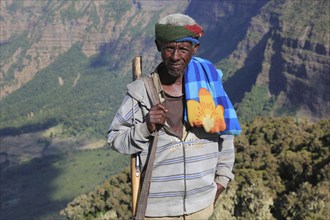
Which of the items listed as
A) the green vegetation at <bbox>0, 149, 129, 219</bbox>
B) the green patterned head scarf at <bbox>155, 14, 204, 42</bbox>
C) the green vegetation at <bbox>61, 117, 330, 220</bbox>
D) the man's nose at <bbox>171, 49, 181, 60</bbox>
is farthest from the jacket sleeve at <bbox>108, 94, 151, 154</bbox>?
the green vegetation at <bbox>0, 149, 129, 219</bbox>

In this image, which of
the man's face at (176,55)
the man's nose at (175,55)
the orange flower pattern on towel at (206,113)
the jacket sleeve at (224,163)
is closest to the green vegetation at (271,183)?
the jacket sleeve at (224,163)

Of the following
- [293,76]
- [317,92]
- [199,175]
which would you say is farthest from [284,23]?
[199,175]

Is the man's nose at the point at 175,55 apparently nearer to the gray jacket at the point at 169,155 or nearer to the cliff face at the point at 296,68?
the gray jacket at the point at 169,155

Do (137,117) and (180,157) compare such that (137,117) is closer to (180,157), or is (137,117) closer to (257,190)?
(180,157)

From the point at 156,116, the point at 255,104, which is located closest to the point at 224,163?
the point at 156,116

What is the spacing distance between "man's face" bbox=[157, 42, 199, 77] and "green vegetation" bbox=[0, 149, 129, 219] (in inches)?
4233

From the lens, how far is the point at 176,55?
5469 mm

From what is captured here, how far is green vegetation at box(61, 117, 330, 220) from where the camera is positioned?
19984mm

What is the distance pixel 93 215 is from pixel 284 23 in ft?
422

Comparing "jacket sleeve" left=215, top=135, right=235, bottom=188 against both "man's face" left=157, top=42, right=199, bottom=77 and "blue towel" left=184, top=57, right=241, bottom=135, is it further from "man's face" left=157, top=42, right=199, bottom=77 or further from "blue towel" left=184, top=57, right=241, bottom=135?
"man's face" left=157, top=42, right=199, bottom=77

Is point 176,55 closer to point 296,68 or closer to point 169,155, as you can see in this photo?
point 169,155

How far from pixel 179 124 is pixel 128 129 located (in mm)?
652

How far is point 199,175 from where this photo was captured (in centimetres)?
579

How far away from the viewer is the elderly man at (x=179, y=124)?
548cm
